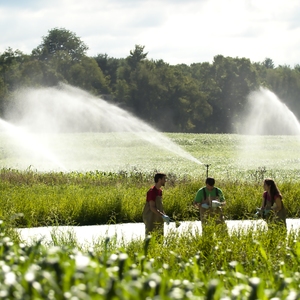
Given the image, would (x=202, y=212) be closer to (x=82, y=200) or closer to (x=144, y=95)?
(x=82, y=200)

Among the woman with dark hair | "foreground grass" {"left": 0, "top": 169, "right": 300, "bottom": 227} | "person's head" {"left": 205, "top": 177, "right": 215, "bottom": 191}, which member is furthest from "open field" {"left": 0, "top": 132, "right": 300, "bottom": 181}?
"person's head" {"left": 205, "top": 177, "right": 215, "bottom": 191}

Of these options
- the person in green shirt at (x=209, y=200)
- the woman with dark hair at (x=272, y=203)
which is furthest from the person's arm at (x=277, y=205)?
the person in green shirt at (x=209, y=200)

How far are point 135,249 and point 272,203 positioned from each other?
3508 millimetres

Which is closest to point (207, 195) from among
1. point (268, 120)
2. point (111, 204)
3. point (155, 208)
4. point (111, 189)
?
point (155, 208)

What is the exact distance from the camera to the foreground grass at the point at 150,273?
4383 millimetres

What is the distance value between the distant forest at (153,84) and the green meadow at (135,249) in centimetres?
4670

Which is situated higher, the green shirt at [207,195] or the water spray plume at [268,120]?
the water spray plume at [268,120]

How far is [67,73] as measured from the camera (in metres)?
97.4

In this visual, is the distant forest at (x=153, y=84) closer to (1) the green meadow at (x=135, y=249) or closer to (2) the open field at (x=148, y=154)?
(2) the open field at (x=148, y=154)

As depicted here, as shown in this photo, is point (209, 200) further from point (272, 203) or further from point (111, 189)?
point (111, 189)

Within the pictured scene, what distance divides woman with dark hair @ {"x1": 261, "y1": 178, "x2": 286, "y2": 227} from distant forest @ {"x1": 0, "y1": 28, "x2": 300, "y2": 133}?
221ft

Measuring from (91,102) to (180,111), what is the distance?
101ft

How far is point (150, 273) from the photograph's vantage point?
18.5ft

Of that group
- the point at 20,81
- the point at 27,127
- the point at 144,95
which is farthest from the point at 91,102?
the point at 144,95
